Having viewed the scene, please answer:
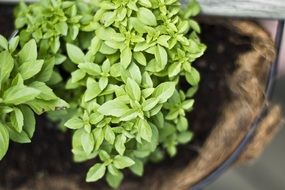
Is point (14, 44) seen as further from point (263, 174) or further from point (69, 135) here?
point (263, 174)

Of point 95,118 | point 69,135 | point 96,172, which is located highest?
point 95,118

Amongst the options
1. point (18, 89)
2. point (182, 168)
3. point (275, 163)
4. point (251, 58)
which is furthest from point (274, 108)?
point (18, 89)

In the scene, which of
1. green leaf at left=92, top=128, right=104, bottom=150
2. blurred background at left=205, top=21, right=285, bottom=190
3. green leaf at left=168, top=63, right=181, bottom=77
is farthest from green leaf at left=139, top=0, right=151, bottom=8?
blurred background at left=205, top=21, right=285, bottom=190

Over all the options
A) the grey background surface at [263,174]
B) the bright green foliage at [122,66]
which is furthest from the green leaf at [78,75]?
the grey background surface at [263,174]

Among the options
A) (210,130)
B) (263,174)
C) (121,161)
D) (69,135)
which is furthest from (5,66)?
(263,174)

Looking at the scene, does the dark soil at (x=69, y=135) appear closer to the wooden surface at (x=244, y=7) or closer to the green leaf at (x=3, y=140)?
the wooden surface at (x=244, y=7)

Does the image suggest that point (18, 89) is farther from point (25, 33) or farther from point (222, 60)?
point (222, 60)
